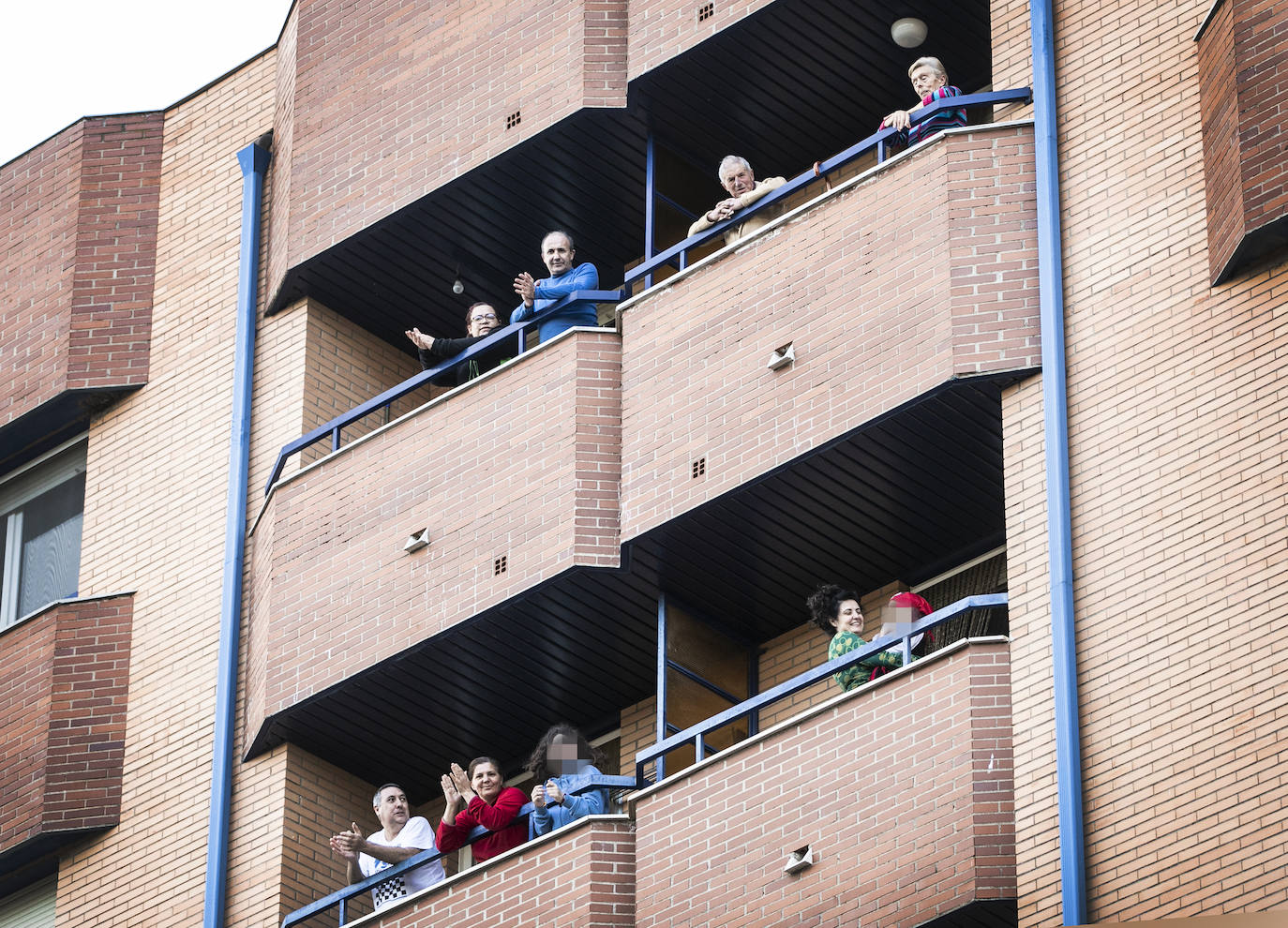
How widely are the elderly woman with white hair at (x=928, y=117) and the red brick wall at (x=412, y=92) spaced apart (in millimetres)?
3141

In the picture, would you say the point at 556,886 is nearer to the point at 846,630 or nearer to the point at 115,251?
the point at 846,630

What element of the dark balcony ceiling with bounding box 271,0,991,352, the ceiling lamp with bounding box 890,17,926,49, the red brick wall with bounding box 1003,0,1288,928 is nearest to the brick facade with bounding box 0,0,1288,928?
the red brick wall with bounding box 1003,0,1288,928

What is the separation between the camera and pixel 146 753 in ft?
75.0

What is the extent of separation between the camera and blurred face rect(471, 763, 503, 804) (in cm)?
1983

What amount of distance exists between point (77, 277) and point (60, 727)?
4303 millimetres

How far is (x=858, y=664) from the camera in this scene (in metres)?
18.5

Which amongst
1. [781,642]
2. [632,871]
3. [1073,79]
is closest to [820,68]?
[1073,79]

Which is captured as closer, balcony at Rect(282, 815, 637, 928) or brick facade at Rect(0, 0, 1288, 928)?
brick facade at Rect(0, 0, 1288, 928)

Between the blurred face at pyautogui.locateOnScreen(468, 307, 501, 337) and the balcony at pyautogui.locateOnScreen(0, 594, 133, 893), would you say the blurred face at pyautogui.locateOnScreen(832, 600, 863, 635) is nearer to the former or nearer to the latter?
the blurred face at pyautogui.locateOnScreen(468, 307, 501, 337)

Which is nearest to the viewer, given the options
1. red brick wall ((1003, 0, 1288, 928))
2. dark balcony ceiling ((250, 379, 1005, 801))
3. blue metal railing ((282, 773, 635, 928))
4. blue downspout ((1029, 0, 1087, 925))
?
red brick wall ((1003, 0, 1288, 928))

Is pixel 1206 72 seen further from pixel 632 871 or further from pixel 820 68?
pixel 632 871

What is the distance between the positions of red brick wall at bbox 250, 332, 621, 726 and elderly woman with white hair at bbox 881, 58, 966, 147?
2.81 m

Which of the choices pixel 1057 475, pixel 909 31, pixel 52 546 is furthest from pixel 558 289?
pixel 52 546

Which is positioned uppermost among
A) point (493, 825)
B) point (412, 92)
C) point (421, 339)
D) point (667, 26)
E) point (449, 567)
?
point (412, 92)
